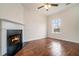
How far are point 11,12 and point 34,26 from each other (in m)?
0.67

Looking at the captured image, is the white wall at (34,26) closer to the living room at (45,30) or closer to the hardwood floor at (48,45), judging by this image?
the living room at (45,30)

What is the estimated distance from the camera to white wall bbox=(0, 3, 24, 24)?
174 centimetres

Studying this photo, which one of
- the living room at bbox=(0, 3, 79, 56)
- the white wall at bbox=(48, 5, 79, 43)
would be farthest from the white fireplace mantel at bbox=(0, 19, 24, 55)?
the white wall at bbox=(48, 5, 79, 43)

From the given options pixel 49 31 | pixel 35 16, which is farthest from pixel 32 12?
pixel 49 31

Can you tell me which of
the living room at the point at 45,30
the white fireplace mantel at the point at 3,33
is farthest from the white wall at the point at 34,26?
the white fireplace mantel at the point at 3,33

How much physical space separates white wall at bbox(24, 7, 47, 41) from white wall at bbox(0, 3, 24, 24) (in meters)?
0.15

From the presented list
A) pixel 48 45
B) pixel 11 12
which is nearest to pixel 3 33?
pixel 11 12

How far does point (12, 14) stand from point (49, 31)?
3.31 ft

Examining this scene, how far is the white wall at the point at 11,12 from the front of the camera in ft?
5.72

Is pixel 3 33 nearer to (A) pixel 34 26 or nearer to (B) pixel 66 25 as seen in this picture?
(A) pixel 34 26

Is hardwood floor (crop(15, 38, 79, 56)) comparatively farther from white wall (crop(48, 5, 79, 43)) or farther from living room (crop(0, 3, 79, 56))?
white wall (crop(48, 5, 79, 43))

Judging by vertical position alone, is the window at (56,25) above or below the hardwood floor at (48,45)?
above

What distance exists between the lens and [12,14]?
6.49 ft

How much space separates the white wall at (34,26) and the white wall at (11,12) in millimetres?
151
